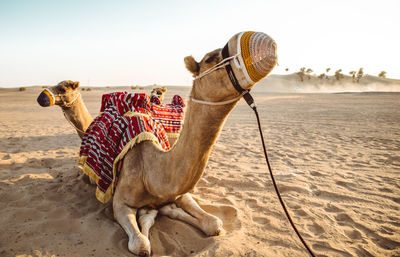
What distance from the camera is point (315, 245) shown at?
8.28 ft

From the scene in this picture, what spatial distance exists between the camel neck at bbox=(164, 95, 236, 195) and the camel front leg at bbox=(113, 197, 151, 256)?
0.58 metres

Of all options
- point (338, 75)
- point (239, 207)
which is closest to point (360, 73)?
point (338, 75)

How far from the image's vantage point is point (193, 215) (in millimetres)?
2730

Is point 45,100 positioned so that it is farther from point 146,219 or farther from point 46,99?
point 146,219

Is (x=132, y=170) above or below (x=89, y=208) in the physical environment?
above

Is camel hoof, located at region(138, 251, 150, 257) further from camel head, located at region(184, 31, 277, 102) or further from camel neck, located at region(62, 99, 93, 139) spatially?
camel neck, located at region(62, 99, 93, 139)

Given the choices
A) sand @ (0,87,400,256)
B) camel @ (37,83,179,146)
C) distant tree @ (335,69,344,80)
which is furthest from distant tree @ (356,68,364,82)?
camel @ (37,83,179,146)

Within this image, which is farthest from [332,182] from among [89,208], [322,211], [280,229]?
[89,208]

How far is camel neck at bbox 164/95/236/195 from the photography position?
1732 millimetres

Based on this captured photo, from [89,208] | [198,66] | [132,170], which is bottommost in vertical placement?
[89,208]

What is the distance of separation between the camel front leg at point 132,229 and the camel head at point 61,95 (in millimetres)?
2099

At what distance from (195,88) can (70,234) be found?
2077 mm

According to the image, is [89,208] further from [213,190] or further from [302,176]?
[302,176]

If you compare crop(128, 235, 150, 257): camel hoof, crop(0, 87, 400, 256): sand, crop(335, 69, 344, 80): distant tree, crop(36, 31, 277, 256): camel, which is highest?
crop(335, 69, 344, 80): distant tree
